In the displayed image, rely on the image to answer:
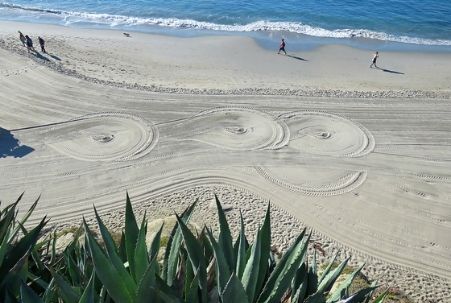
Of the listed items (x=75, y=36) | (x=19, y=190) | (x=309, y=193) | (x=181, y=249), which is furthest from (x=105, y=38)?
(x=181, y=249)

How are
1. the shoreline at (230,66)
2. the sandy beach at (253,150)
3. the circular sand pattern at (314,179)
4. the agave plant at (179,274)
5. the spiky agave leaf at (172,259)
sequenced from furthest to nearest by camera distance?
the shoreline at (230,66)
the circular sand pattern at (314,179)
the sandy beach at (253,150)
the spiky agave leaf at (172,259)
the agave plant at (179,274)

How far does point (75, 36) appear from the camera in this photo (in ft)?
97.6

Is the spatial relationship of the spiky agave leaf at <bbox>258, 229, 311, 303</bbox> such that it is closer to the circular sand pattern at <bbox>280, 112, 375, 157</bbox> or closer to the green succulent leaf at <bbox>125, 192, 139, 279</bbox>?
the green succulent leaf at <bbox>125, 192, 139, 279</bbox>

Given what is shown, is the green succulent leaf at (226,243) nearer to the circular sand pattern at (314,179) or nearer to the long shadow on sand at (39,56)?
the circular sand pattern at (314,179)

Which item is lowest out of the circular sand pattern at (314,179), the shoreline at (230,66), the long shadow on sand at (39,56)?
the circular sand pattern at (314,179)

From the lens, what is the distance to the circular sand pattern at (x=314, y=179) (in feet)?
47.8

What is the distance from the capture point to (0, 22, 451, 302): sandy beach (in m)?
13.0

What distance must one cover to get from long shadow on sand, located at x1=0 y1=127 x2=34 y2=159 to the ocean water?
710 inches

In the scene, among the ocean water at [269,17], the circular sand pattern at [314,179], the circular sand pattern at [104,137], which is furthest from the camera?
the ocean water at [269,17]

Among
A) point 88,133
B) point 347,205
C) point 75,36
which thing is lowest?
point 347,205

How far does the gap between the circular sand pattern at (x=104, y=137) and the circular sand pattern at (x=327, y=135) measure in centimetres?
536

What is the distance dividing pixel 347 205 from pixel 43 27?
1030 inches

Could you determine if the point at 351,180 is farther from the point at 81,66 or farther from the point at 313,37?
the point at 313,37

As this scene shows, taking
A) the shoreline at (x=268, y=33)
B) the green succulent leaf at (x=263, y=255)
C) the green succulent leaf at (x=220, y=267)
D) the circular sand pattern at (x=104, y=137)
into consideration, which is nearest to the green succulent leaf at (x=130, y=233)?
the green succulent leaf at (x=220, y=267)
